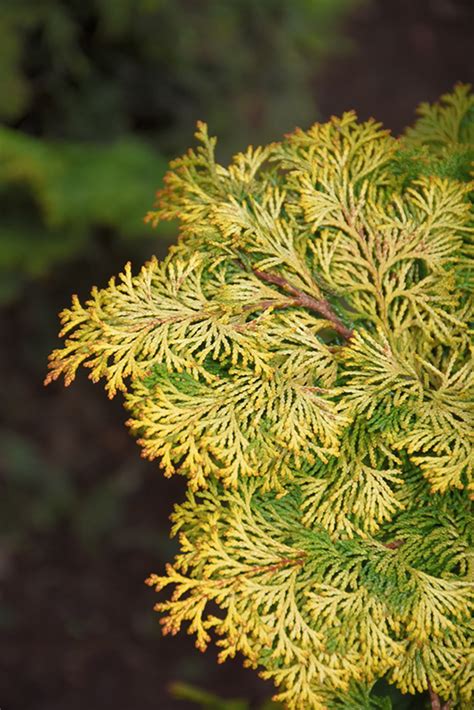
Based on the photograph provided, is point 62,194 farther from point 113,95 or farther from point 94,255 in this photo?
point 113,95

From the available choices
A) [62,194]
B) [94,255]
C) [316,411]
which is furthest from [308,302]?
[94,255]

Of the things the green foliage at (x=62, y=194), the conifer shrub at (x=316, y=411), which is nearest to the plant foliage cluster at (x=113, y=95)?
the green foliage at (x=62, y=194)

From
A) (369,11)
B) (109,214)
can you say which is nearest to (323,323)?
(109,214)

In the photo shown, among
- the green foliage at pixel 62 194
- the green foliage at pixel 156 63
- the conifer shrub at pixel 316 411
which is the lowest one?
the conifer shrub at pixel 316 411

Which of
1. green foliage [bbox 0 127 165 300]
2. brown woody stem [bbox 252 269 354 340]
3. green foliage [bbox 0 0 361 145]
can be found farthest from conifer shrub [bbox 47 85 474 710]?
green foliage [bbox 0 0 361 145]

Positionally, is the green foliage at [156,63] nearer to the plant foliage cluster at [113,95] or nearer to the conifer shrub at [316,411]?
the plant foliage cluster at [113,95]

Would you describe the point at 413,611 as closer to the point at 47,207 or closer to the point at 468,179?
the point at 468,179
